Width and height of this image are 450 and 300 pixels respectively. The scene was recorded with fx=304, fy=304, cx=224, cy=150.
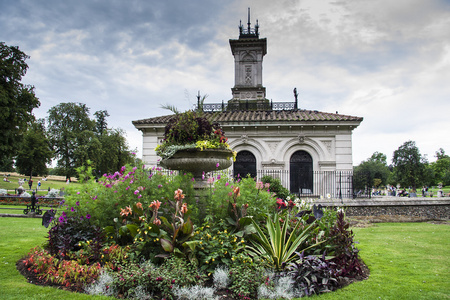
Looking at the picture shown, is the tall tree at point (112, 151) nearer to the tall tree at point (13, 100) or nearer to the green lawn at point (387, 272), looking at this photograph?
the tall tree at point (13, 100)

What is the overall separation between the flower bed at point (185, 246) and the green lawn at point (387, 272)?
0.29m

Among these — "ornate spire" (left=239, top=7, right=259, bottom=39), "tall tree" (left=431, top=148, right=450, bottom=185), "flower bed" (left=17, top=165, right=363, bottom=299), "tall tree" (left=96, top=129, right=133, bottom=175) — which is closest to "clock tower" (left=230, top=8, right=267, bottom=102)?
"ornate spire" (left=239, top=7, right=259, bottom=39)

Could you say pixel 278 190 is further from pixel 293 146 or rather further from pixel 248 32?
pixel 248 32

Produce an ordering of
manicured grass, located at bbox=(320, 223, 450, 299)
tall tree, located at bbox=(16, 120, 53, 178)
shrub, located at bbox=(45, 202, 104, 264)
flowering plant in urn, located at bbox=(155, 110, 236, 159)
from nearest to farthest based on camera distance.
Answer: manicured grass, located at bbox=(320, 223, 450, 299), shrub, located at bbox=(45, 202, 104, 264), flowering plant in urn, located at bbox=(155, 110, 236, 159), tall tree, located at bbox=(16, 120, 53, 178)

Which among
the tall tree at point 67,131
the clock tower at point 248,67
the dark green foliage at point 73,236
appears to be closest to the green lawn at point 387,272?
the dark green foliage at point 73,236

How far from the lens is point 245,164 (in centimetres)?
2008

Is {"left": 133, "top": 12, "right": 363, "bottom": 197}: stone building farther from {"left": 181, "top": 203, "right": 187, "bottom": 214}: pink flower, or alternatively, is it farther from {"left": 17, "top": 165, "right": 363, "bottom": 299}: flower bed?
{"left": 181, "top": 203, "right": 187, "bottom": 214}: pink flower

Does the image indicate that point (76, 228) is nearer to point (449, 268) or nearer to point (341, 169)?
point (449, 268)

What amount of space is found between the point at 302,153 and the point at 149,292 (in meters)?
16.9

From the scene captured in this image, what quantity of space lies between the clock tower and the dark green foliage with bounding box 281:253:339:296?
20841 millimetres

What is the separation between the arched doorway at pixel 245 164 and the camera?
20.0 metres

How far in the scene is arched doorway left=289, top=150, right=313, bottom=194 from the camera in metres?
19.4

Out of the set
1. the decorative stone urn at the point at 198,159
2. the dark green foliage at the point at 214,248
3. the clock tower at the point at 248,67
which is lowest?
the dark green foliage at the point at 214,248

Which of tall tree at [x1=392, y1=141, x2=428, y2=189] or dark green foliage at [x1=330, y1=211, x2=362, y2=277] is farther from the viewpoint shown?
tall tree at [x1=392, y1=141, x2=428, y2=189]
